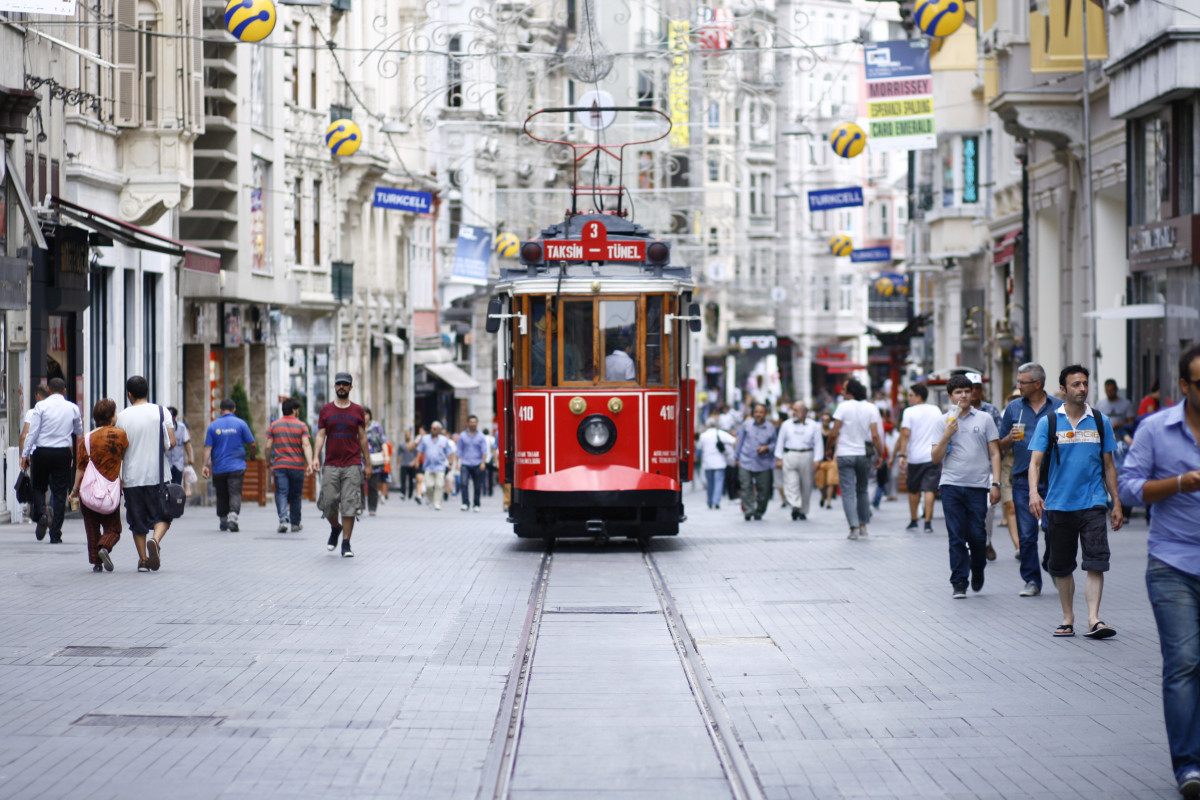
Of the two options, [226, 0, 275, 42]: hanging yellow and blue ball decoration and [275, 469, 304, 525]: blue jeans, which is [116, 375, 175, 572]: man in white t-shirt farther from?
[275, 469, 304, 525]: blue jeans

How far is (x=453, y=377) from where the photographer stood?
2308 inches

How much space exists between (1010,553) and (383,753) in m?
12.6

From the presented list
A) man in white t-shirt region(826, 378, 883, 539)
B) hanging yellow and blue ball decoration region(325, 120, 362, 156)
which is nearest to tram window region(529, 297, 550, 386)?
man in white t-shirt region(826, 378, 883, 539)

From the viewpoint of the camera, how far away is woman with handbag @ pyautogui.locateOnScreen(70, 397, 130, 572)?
1625 cm

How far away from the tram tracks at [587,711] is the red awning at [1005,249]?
23.9 metres

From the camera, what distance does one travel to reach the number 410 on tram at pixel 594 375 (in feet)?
67.4

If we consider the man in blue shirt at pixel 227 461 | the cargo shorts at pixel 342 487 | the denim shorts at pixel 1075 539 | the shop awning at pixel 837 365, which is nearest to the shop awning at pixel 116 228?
the man in blue shirt at pixel 227 461

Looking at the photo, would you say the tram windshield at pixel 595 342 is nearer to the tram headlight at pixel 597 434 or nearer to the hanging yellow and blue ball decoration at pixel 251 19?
the tram headlight at pixel 597 434

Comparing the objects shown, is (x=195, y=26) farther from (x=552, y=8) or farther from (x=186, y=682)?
(x=552, y=8)

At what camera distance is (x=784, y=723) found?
925cm

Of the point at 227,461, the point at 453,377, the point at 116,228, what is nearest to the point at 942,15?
the point at 227,461

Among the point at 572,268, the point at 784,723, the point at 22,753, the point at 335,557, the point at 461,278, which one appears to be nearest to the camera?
the point at 22,753

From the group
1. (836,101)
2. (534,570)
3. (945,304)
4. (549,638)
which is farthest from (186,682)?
(836,101)

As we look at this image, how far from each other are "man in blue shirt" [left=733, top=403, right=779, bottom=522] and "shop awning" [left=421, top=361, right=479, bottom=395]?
99.9 feet
